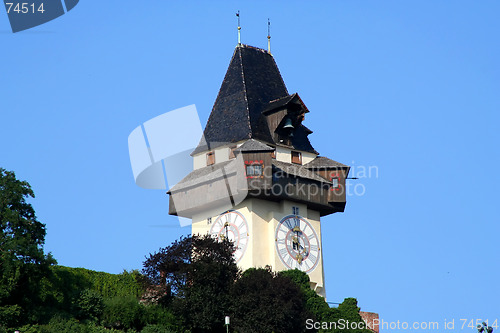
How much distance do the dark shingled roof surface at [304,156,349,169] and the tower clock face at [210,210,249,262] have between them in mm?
5163

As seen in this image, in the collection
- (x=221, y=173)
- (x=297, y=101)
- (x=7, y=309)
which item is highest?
(x=297, y=101)

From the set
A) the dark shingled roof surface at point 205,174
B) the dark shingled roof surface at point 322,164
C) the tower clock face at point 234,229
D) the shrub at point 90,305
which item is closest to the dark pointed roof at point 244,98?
the dark shingled roof surface at point 205,174

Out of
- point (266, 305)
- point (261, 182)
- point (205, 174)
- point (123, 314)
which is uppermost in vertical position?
point (205, 174)

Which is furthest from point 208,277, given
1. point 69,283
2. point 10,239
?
point 10,239

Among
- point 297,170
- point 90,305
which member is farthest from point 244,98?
point 90,305

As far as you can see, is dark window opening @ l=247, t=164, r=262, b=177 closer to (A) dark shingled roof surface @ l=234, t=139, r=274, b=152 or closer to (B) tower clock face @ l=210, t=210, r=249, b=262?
(A) dark shingled roof surface @ l=234, t=139, r=274, b=152

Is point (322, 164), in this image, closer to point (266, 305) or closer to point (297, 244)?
point (297, 244)

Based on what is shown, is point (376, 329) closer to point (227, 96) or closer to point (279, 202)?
point (279, 202)

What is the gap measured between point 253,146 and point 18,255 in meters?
15.6

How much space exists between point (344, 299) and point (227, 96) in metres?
13.7

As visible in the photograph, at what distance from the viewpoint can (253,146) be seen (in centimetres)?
6003

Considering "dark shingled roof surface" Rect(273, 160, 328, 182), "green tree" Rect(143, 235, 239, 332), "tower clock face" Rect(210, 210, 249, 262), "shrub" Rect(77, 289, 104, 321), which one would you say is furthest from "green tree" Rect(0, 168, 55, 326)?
"dark shingled roof surface" Rect(273, 160, 328, 182)

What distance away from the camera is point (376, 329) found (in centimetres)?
6159

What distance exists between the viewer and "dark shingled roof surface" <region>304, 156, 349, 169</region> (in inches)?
2478
